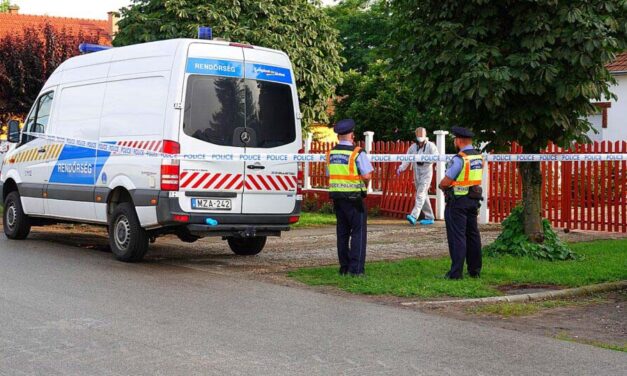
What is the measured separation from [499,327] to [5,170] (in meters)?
9.92

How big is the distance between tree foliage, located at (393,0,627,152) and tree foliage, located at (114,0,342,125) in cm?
683

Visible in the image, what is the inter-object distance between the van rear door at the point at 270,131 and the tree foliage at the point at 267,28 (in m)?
6.09

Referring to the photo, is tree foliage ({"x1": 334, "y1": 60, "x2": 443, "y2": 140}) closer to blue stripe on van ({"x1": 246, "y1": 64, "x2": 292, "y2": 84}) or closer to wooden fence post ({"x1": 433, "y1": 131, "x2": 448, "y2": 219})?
wooden fence post ({"x1": 433, "y1": 131, "x2": 448, "y2": 219})

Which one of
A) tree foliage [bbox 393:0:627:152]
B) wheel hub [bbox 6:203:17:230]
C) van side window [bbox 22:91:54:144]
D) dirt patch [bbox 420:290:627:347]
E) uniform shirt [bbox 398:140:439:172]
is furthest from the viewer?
uniform shirt [bbox 398:140:439:172]

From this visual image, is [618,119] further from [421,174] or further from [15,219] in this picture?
[15,219]

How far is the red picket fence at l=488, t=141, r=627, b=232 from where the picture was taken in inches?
608

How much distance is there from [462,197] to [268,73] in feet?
10.7

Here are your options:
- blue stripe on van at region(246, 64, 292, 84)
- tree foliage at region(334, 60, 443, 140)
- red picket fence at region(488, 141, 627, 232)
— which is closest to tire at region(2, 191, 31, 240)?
blue stripe on van at region(246, 64, 292, 84)

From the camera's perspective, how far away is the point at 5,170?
15.0m

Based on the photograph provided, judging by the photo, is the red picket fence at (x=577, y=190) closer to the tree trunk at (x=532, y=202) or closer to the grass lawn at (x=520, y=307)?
the tree trunk at (x=532, y=202)

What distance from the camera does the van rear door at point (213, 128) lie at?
36.6ft

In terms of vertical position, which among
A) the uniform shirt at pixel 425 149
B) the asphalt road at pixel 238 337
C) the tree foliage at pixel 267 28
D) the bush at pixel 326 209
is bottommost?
the asphalt road at pixel 238 337

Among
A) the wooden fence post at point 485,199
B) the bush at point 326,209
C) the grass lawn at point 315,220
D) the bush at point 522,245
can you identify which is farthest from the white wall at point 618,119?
the bush at point 522,245

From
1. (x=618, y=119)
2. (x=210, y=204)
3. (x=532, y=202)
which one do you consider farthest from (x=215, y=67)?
(x=618, y=119)
